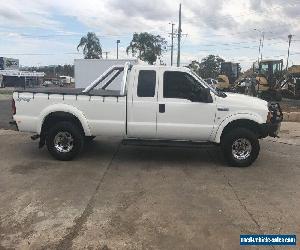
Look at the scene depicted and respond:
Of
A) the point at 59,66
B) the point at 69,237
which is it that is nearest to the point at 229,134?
the point at 69,237

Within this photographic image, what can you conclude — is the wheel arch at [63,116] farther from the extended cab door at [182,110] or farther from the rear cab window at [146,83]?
the extended cab door at [182,110]

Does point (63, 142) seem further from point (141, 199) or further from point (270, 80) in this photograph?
point (270, 80)

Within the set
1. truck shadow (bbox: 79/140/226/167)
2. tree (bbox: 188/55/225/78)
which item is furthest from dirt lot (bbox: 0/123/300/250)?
tree (bbox: 188/55/225/78)

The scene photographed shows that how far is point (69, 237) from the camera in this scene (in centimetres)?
477

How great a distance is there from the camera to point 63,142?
27.6ft

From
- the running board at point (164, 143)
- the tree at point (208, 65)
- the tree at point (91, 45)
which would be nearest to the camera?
the running board at point (164, 143)

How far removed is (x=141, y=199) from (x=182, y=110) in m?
2.50

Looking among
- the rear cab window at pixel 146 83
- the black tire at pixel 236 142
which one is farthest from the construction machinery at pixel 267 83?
the rear cab window at pixel 146 83

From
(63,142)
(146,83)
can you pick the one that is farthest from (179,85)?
(63,142)

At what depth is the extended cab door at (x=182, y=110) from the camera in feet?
26.4

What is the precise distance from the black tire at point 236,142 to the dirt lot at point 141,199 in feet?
0.63

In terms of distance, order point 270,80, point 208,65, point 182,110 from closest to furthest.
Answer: point 182,110 → point 270,80 → point 208,65

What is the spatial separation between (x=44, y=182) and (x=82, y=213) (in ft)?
5.54

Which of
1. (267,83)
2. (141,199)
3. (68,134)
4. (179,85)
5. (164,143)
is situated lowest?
(141,199)
